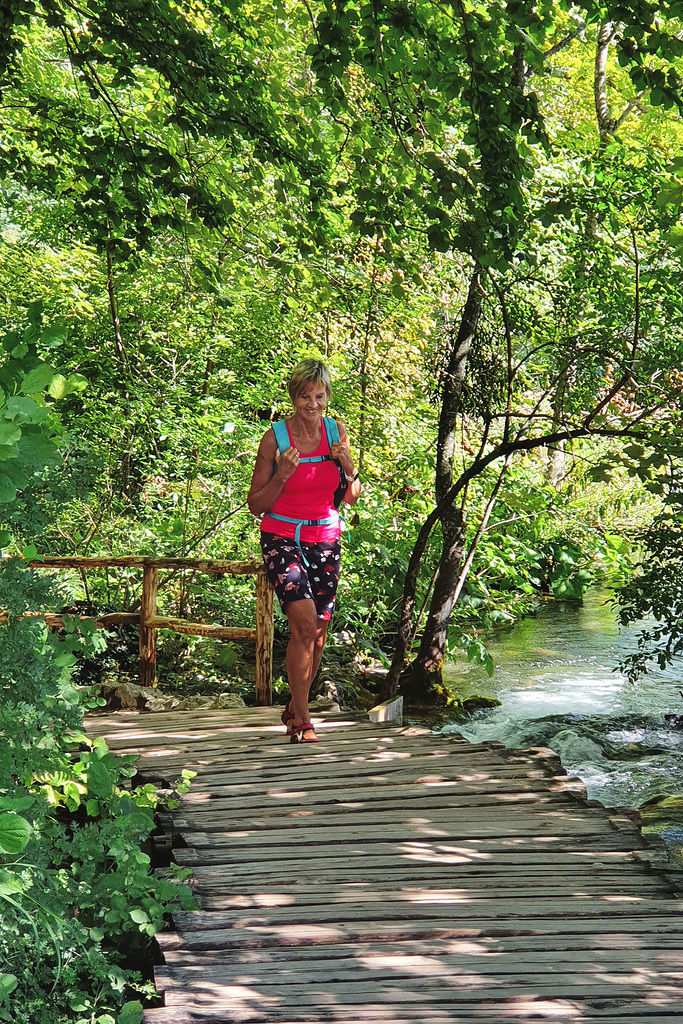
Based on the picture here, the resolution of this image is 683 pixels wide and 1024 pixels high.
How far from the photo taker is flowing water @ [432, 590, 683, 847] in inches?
297

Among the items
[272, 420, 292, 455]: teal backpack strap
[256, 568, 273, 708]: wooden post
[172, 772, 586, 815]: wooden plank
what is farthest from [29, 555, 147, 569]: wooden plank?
[172, 772, 586, 815]: wooden plank

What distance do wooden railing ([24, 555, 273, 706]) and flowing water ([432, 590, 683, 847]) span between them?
1.89 meters

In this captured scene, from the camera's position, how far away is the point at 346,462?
5.10 m

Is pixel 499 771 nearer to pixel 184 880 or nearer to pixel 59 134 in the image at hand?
pixel 184 880

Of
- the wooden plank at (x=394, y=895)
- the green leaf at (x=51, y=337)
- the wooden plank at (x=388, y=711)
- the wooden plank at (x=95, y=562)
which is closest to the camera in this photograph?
the green leaf at (x=51, y=337)

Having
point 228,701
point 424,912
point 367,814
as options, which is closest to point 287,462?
point 367,814

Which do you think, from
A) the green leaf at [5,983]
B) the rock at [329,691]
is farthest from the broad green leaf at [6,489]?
the rock at [329,691]

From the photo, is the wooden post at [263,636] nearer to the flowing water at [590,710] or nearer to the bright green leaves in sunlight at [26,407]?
the flowing water at [590,710]

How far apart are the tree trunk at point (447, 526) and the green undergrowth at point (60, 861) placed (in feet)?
13.9

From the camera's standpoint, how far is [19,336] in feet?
8.30

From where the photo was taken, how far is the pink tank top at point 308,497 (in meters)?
5.12

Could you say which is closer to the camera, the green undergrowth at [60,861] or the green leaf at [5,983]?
the green leaf at [5,983]

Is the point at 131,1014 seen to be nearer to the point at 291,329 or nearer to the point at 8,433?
the point at 8,433

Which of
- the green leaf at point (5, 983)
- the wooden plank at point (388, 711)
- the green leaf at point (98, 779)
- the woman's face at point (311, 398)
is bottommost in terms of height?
the wooden plank at point (388, 711)
